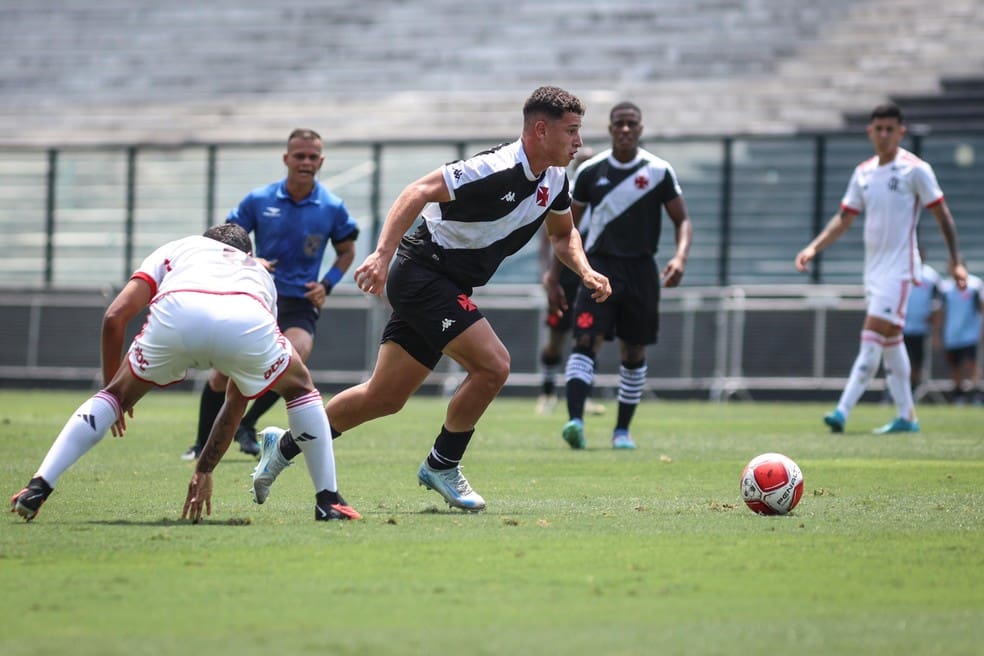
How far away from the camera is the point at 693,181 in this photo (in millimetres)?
25906

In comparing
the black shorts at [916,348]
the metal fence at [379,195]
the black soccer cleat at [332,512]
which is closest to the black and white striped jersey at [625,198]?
the black soccer cleat at [332,512]

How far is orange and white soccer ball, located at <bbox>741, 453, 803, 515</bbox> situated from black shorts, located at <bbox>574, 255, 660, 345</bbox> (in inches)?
197

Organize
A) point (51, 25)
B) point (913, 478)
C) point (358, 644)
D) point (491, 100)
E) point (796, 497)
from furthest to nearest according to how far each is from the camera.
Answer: point (51, 25), point (491, 100), point (913, 478), point (796, 497), point (358, 644)

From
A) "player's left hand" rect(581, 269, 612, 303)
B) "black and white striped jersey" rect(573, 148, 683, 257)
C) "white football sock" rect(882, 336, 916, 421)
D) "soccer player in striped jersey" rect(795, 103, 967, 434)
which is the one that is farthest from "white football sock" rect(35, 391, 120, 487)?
"white football sock" rect(882, 336, 916, 421)

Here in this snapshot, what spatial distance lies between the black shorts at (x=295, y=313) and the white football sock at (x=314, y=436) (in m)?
4.45

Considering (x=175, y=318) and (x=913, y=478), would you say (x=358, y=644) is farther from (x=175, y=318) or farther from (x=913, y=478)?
(x=913, y=478)

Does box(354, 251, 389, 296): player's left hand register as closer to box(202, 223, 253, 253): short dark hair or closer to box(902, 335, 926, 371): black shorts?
box(202, 223, 253, 253): short dark hair

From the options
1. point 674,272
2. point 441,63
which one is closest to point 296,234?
point 674,272

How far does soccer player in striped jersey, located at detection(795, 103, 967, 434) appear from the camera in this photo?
47.1 feet

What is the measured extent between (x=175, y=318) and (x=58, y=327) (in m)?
20.3

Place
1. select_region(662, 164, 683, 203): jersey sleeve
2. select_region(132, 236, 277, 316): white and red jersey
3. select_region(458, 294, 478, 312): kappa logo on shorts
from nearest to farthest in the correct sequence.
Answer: select_region(132, 236, 277, 316): white and red jersey < select_region(458, 294, 478, 312): kappa logo on shorts < select_region(662, 164, 683, 203): jersey sleeve

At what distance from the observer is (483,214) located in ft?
26.5

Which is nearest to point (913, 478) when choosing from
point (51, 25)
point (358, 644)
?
point (358, 644)

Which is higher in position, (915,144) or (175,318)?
(915,144)
